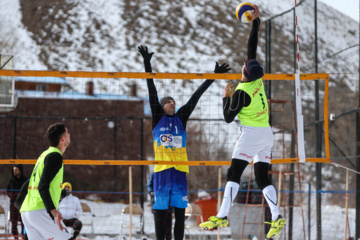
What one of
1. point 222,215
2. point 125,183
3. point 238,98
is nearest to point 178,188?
point 222,215

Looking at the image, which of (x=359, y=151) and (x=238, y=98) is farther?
(x=359, y=151)

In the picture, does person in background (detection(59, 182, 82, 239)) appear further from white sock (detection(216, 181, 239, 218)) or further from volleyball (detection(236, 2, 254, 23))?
volleyball (detection(236, 2, 254, 23))

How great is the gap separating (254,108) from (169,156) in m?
1.31

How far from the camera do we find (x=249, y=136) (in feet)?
18.8

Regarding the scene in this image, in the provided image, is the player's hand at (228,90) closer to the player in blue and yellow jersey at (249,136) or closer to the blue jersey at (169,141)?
the player in blue and yellow jersey at (249,136)

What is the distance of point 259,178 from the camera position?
586cm

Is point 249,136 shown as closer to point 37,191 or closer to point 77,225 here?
point 37,191

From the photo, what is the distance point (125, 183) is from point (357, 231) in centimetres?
3445

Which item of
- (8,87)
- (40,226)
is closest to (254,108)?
(40,226)

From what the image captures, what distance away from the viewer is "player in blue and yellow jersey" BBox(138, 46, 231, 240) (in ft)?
20.6

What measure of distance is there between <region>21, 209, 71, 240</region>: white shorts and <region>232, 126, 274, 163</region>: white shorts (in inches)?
75.9

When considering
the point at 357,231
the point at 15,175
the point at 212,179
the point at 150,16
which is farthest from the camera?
the point at 150,16

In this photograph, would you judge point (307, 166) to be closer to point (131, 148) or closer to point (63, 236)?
point (131, 148)

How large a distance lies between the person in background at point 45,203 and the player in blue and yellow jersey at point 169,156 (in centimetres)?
147
